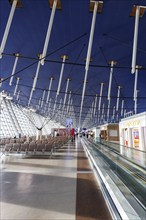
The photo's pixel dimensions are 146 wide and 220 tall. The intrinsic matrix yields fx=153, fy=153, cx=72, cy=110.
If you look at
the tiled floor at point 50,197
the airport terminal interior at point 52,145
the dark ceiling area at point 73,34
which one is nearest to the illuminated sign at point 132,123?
→ the airport terminal interior at point 52,145

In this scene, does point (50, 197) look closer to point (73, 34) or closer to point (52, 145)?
point (52, 145)

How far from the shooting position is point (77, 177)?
5812 mm

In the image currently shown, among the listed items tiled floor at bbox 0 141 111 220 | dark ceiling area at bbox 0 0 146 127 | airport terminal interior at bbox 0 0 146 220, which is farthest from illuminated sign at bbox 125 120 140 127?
tiled floor at bbox 0 141 111 220

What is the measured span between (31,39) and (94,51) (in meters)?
4.06

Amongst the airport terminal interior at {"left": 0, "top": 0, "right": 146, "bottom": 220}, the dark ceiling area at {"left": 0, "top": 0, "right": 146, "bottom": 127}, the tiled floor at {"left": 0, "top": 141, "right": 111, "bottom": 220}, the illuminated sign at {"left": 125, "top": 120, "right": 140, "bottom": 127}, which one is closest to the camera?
the tiled floor at {"left": 0, "top": 141, "right": 111, "bottom": 220}

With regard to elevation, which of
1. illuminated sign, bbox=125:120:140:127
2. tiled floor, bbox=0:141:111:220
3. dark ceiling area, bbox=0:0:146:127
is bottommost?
tiled floor, bbox=0:141:111:220

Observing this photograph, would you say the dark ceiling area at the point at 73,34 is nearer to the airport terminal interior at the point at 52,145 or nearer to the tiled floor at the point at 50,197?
the airport terminal interior at the point at 52,145

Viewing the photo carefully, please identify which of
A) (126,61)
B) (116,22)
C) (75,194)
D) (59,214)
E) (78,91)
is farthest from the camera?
(78,91)

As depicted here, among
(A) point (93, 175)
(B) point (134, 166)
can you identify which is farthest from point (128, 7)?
(A) point (93, 175)

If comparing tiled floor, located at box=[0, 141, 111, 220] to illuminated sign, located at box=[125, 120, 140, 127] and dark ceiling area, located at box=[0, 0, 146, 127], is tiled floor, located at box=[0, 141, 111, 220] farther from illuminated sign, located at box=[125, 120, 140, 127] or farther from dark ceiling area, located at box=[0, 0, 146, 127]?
illuminated sign, located at box=[125, 120, 140, 127]

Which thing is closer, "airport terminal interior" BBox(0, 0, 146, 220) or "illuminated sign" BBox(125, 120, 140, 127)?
"airport terminal interior" BBox(0, 0, 146, 220)

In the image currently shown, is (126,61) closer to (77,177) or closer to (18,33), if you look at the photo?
(18,33)

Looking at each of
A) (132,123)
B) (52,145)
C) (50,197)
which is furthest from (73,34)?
(132,123)

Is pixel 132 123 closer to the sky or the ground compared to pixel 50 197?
closer to the sky
